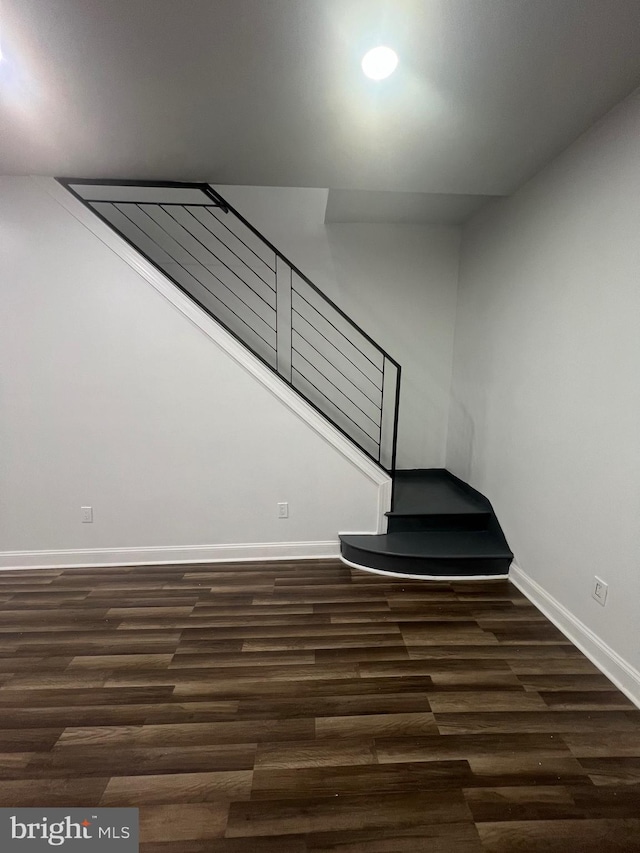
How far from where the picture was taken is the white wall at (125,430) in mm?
3029

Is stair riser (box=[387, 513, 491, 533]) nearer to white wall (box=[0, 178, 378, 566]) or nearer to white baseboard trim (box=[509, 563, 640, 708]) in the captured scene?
white wall (box=[0, 178, 378, 566])

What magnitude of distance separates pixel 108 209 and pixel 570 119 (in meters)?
3.71

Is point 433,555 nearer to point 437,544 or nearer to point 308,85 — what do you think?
point 437,544

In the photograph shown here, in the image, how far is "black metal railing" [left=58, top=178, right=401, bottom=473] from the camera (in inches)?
158

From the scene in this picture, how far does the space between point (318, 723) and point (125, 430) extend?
2.38 metres

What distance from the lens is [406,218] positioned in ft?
13.3

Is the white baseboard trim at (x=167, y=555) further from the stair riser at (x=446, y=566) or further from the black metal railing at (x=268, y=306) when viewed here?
the black metal railing at (x=268, y=306)

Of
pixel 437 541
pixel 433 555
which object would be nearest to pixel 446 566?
pixel 433 555

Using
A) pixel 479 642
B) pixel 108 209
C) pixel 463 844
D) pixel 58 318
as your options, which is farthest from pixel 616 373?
pixel 108 209

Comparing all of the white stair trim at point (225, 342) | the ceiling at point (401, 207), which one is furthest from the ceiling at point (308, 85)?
the ceiling at point (401, 207)

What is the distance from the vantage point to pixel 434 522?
11.4ft

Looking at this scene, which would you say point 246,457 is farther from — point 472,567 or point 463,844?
point 463,844

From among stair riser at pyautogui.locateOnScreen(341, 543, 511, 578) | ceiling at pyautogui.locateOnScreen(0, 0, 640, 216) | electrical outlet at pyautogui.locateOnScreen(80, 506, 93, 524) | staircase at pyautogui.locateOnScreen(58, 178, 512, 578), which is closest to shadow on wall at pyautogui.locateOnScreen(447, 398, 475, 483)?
staircase at pyautogui.locateOnScreen(58, 178, 512, 578)

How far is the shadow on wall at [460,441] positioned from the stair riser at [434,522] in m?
0.54
